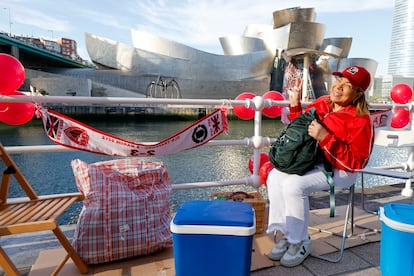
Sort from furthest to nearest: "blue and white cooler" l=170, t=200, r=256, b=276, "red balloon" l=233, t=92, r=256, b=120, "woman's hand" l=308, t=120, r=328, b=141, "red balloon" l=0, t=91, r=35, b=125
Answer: "red balloon" l=233, t=92, r=256, b=120 → "red balloon" l=0, t=91, r=35, b=125 → "woman's hand" l=308, t=120, r=328, b=141 → "blue and white cooler" l=170, t=200, r=256, b=276

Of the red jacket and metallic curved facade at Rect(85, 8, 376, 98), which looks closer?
the red jacket

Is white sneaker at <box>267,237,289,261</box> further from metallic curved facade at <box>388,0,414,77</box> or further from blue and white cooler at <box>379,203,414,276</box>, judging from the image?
metallic curved facade at <box>388,0,414,77</box>

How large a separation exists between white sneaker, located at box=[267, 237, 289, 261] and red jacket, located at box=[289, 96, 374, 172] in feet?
2.14

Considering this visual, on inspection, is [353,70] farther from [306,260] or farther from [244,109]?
[306,260]

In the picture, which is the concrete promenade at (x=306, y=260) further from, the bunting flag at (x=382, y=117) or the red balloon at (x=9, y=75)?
the bunting flag at (x=382, y=117)

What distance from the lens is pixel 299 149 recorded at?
1809 mm

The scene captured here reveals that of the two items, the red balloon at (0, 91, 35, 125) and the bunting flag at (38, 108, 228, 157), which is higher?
the red balloon at (0, 91, 35, 125)

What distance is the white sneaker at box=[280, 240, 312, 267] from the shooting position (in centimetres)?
180

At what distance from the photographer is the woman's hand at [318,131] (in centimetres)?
168

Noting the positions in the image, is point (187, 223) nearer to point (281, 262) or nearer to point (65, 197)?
point (281, 262)

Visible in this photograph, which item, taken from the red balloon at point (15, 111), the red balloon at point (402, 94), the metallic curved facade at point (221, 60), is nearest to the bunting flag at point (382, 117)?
the red balloon at point (402, 94)

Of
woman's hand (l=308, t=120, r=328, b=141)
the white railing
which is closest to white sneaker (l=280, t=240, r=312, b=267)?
woman's hand (l=308, t=120, r=328, b=141)

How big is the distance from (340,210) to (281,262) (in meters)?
1.38

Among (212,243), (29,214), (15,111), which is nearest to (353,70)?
(212,243)
